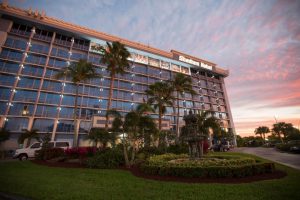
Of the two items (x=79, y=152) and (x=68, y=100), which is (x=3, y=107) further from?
(x=79, y=152)

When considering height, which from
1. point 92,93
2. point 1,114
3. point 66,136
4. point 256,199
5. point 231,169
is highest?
point 92,93

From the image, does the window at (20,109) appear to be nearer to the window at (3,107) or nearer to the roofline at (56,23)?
the window at (3,107)

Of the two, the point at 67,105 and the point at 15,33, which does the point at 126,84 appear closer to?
the point at 67,105

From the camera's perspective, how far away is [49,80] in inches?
1794

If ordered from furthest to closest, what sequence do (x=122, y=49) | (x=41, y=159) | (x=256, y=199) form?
1. (x=122, y=49)
2. (x=41, y=159)
3. (x=256, y=199)

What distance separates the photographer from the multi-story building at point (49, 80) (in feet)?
134

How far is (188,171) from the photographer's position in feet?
35.5

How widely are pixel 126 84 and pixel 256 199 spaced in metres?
52.9

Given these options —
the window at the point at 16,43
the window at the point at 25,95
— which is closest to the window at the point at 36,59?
the window at the point at 16,43

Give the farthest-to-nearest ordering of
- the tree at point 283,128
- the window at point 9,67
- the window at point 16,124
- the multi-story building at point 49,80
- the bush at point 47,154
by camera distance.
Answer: the tree at point 283,128
the window at point 9,67
the multi-story building at point 49,80
the window at point 16,124
the bush at point 47,154

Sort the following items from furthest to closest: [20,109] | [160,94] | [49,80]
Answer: [49,80], [20,109], [160,94]

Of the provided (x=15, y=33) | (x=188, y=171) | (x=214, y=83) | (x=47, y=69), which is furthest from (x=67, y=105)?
(x=214, y=83)

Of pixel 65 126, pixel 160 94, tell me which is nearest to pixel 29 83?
pixel 65 126

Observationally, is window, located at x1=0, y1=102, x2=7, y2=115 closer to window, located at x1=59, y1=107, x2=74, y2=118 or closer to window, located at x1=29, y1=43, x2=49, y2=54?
window, located at x1=59, y1=107, x2=74, y2=118
